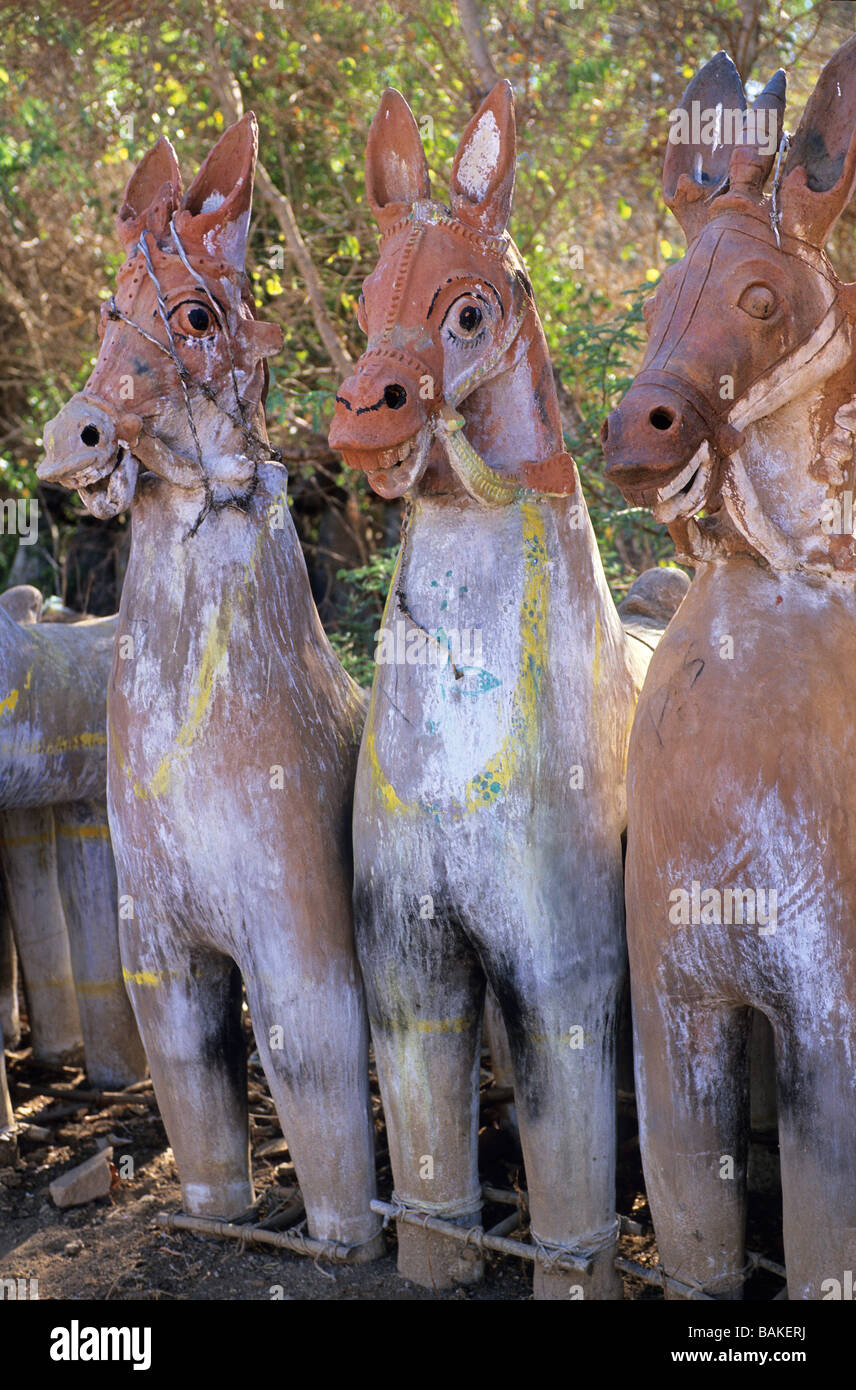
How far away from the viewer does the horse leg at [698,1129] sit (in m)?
2.57

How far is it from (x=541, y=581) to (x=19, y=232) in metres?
6.05

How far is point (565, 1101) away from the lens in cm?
284

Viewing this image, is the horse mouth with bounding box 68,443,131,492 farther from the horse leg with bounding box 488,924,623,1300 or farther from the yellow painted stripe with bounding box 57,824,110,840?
the yellow painted stripe with bounding box 57,824,110,840

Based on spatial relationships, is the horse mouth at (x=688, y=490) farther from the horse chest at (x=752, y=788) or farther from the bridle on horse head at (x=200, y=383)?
the bridle on horse head at (x=200, y=383)

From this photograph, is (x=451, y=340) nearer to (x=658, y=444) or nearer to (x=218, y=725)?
(x=658, y=444)

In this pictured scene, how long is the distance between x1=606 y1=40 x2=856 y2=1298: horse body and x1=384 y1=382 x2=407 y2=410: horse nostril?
0.49 m

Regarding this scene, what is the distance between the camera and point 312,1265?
318cm

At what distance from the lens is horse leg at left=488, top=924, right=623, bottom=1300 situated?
2.83m

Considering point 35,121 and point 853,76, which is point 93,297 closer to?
point 35,121

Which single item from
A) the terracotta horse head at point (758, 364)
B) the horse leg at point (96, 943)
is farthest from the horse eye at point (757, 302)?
the horse leg at point (96, 943)

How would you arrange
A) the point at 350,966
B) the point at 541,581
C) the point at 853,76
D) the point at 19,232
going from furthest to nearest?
the point at 19,232, the point at 350,966, the point at 541,581, the point at 853,76

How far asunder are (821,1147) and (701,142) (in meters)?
1.82

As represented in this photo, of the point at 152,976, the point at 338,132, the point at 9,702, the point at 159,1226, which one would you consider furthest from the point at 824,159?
the point at 338,132
